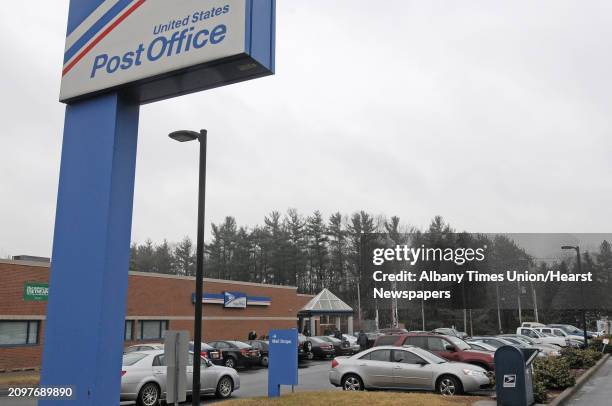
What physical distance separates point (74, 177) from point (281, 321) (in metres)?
43.3

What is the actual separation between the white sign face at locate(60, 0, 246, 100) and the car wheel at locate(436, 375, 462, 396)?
11.4 m

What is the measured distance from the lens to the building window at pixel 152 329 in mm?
34188

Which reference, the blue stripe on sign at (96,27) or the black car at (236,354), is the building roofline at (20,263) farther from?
the blue stripe on sign at (96,27)

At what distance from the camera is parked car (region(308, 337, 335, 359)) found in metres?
33.4

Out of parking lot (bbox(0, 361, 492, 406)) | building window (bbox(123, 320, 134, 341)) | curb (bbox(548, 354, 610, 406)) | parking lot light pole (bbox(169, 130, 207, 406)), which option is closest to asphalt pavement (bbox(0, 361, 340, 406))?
parking lot (bbox(0, 361, 492, 406))

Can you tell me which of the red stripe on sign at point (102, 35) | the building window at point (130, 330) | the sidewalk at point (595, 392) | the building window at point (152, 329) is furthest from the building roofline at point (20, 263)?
the sidewalk at point (595, 392)

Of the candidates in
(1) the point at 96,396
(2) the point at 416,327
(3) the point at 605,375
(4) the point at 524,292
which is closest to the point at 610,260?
(4) the point at 524,292

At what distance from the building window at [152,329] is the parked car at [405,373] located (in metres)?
20.7

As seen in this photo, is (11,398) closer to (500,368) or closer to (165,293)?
(500,368)

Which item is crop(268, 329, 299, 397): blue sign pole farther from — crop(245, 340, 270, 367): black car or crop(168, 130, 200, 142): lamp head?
crop(245, 340, 270, 367): black car

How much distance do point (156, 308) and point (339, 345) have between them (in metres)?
11.9

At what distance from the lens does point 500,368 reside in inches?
490

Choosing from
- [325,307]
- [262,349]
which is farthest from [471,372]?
[325,307]

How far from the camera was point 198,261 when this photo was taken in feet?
34.2
